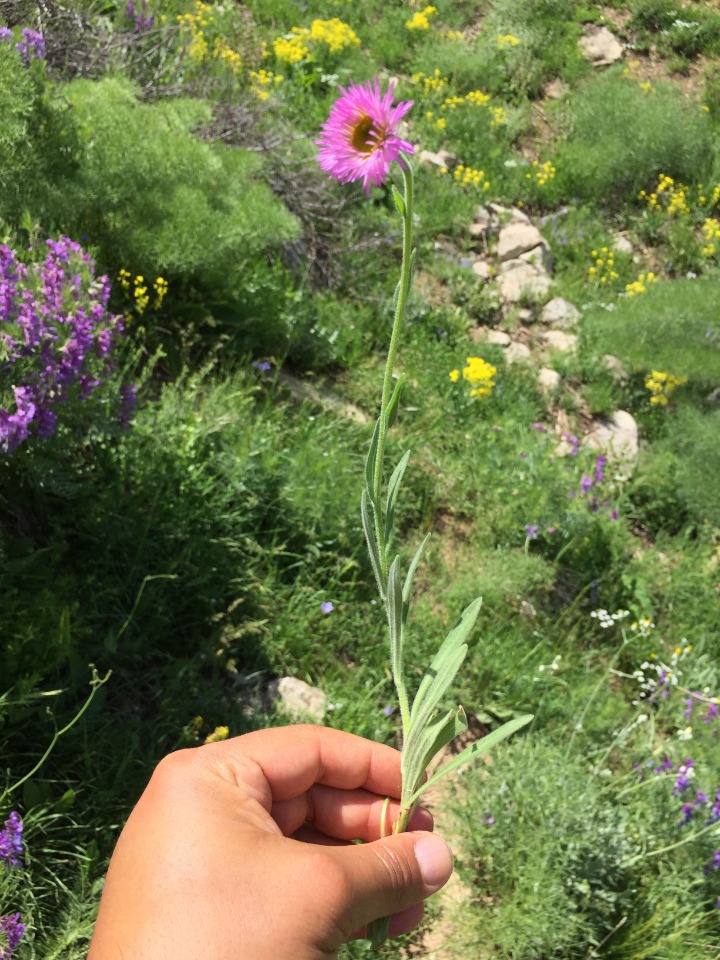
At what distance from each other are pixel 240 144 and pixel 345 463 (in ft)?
6.98

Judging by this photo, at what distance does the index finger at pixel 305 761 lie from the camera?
4.73ft

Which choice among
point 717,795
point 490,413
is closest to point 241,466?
point 490,413

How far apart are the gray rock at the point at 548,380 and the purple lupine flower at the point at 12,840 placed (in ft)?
11.9

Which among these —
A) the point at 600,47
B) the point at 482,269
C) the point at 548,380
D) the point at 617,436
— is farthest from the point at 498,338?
the point at 600,47

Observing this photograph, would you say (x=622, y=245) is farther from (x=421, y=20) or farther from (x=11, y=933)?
(x=11, y=933)

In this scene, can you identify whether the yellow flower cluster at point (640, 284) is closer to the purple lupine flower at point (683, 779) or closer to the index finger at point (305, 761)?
the purple lupine flower at point (683, 779)

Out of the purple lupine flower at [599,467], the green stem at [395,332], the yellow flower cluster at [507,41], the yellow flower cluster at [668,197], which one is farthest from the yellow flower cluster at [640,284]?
the green stem at [395,332]

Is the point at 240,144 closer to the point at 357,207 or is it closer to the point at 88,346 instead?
the point at 357,207

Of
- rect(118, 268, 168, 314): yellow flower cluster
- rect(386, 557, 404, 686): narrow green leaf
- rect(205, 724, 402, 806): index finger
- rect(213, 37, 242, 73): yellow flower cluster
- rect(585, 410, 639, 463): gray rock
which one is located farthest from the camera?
rect(213, 37, 242, 73): yellow flower cluster

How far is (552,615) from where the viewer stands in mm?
3557

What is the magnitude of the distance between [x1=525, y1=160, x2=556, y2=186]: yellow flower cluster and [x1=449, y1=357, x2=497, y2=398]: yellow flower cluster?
2602 mm

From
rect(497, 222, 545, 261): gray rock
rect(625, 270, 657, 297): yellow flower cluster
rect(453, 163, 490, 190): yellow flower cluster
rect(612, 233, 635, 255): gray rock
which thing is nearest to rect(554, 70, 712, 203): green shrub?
rect(612, 233, 635, 255): gray rock

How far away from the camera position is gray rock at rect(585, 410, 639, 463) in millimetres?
4484

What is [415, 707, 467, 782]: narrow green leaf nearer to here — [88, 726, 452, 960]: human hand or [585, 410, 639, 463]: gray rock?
[88, 726, 452, 960]: human hand
